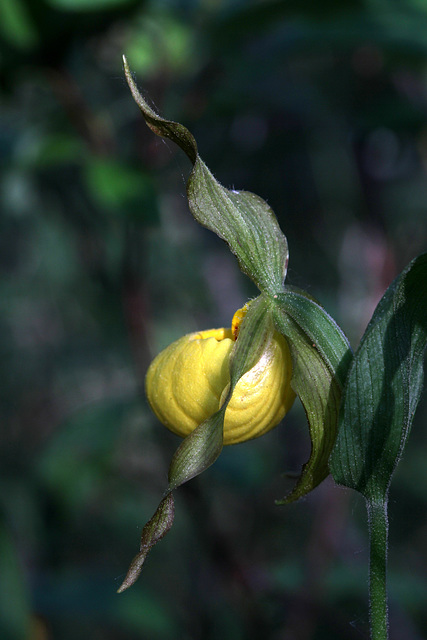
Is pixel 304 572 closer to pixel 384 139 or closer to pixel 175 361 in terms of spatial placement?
pixel 175 361

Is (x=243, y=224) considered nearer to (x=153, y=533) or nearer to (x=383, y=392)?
(x=383, y=392)

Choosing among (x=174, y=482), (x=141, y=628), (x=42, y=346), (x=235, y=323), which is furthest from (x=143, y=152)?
(x=42, y=346)

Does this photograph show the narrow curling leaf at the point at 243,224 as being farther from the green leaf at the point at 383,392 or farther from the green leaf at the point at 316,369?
the green leaf at the point at 383,392

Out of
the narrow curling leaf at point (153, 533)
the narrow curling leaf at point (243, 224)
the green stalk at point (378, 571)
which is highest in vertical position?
the narrow curling leaf at point (243, 224)

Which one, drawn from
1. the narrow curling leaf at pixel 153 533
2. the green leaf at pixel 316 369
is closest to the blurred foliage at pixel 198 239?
the narrow curling leaf at pixel 153 533

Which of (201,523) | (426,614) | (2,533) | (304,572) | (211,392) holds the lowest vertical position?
(426,614)

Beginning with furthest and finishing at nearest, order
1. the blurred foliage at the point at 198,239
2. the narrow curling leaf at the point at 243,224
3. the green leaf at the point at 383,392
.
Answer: the blurred foliage at the point at 198,239 < the narrow curling leaf at the point at 243,224 < the green leaf at the point at 383,392
